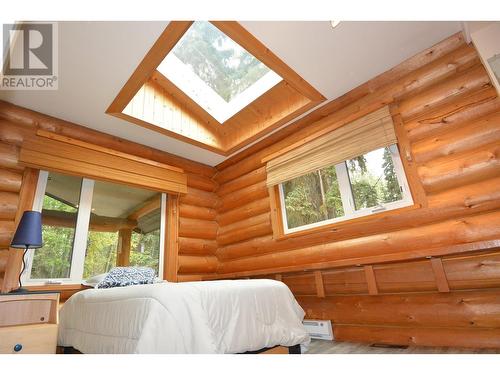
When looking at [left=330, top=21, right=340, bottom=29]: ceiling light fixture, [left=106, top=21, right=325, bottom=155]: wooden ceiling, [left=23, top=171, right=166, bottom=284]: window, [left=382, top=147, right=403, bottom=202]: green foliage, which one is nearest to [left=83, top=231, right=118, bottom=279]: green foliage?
[left=23, top=171, right=166, bottom=284]: window

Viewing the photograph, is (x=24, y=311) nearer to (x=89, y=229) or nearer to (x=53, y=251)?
(x=53, y=251)

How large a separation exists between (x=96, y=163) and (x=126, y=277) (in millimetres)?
1409

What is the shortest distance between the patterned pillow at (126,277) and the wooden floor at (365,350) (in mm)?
1566

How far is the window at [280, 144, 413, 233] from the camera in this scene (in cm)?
258

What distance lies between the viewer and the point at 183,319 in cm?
144

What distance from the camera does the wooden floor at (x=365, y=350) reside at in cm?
191

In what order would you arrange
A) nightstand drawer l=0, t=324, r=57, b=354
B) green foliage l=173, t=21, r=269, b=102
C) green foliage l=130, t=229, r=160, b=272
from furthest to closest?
1. green foliage l=130, t=229, r=160, b=272
2. green foliage l=173, t=21, r=269, b=102
3. nightstand drawer l=0, t=324, r=57, b=354

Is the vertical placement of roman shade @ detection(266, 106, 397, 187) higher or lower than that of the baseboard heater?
higher

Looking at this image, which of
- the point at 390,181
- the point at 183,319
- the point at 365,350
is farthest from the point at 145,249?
the point at 390,181

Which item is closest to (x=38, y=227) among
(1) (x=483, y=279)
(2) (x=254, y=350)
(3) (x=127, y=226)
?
(3) (x=127, y=226)

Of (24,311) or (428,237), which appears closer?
→ (24,311)

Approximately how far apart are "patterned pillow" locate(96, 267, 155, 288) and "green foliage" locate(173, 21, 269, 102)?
2.35 metres

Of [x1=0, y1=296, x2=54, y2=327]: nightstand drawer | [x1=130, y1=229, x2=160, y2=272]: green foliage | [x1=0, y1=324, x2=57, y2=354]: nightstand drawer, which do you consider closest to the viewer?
[x1=0, y1=324, x2=57, y2=354]: nightstand drawer

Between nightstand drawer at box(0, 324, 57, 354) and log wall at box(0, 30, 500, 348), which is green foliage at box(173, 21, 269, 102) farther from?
nightstand drawer at box(0, 324, 57, 354)
